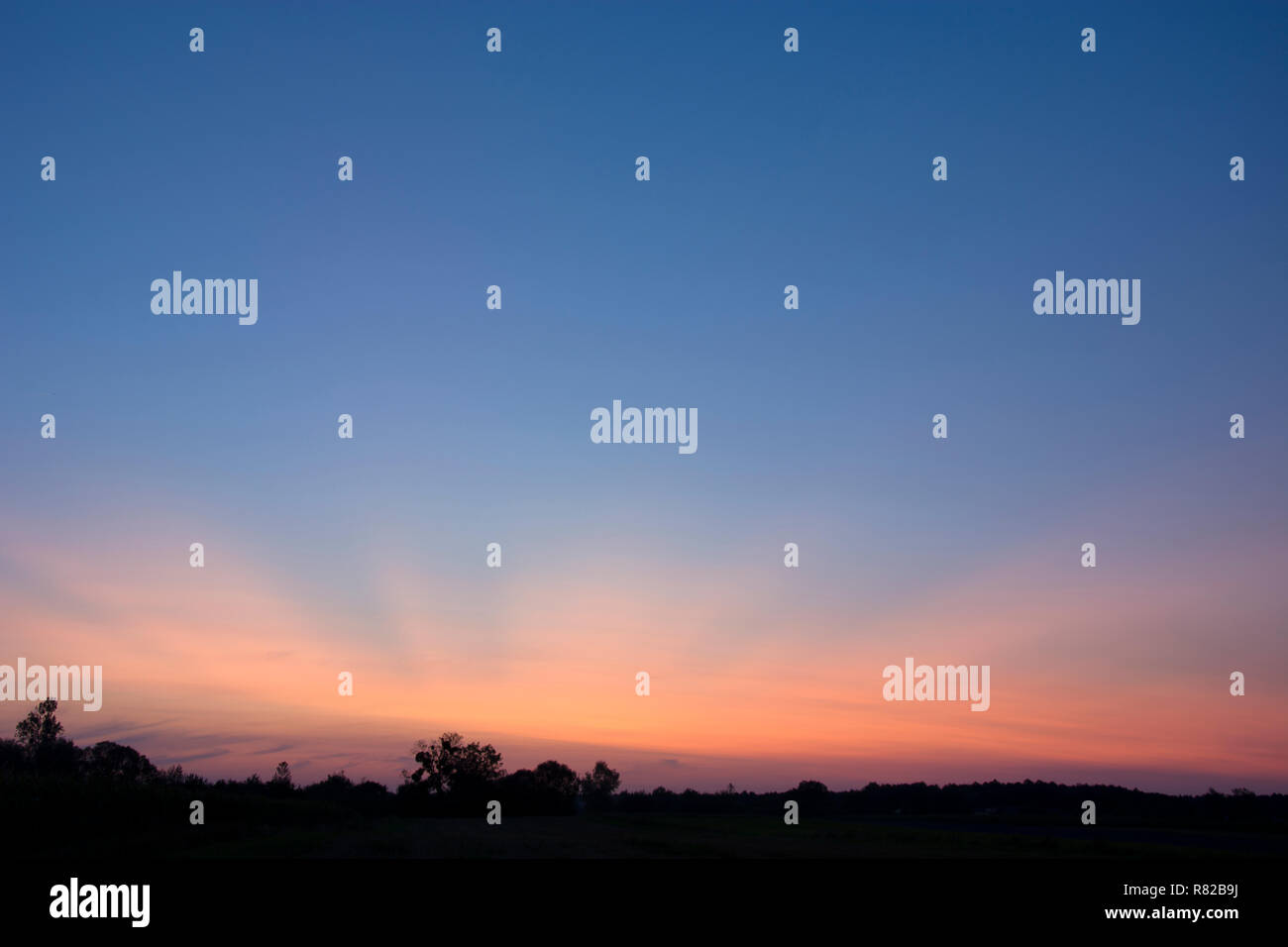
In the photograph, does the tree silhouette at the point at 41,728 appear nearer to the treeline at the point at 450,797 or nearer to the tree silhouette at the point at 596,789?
the treeline at the point at 450,797

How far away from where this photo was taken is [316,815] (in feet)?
279

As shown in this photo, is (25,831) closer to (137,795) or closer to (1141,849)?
(137,795)

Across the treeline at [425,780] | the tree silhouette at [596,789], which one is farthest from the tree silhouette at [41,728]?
the tree silhouette at [596,789]

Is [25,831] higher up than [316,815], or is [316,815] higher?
[25,831]

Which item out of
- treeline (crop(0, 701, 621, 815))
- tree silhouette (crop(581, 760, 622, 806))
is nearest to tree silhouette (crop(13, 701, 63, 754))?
treeline (crop(0, 701, 621, 815))

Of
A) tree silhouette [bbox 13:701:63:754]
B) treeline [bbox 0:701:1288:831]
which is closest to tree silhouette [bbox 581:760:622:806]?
treeline [bbox 0:701:1288:831]

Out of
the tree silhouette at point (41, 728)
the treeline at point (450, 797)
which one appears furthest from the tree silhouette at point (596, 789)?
the tree silhouette at point (41, 728)

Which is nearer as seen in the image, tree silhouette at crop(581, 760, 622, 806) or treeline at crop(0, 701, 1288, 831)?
Answer: treeline at crop(0, 701, 1288, 831)

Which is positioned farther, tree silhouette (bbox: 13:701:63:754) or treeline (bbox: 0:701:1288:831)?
tree silhouette (bbox: 13:701:63:754)

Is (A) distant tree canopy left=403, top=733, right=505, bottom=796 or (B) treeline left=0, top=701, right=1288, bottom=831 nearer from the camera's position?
(B) treeline left=0, top=701, right=1288, bottom=831

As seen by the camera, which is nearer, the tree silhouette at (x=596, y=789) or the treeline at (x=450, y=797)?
the treeline at (x=450, y=797)

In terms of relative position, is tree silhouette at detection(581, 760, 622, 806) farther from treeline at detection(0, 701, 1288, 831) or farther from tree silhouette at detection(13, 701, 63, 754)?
tree silhouette at detection(13, 701, 63, 754)
